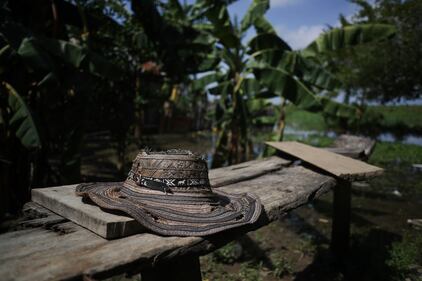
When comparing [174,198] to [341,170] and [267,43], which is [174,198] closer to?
[341,170]

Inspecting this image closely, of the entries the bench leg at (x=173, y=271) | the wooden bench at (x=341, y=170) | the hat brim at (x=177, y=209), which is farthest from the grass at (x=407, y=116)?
the bench leg at (x=173, y=271)

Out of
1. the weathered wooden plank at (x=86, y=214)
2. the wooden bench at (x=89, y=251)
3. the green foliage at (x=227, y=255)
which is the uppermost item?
the weathered wooden plank at (x=86, y=214)

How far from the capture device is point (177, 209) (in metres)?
1.73

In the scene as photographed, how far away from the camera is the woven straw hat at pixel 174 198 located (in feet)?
5.31

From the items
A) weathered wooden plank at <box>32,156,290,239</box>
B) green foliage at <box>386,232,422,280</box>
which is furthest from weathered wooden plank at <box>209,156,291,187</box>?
green foliage at <box>386,232,422,280</box>

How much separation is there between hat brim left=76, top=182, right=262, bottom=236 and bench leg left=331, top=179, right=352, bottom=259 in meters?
2.43

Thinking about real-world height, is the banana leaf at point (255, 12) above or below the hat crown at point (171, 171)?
above

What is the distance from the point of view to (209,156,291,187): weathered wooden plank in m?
2.90

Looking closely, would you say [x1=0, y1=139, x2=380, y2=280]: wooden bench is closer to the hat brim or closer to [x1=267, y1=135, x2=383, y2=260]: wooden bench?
the hat brim

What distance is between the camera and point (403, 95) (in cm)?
712

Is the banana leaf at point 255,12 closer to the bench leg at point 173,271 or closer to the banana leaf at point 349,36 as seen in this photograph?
the banana leaf at point 349,36

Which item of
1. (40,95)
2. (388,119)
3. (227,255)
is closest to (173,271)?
(227,255)

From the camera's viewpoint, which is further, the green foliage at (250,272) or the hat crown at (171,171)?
the green foliage at (250,272)

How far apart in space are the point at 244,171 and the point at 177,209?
5.45 feet
